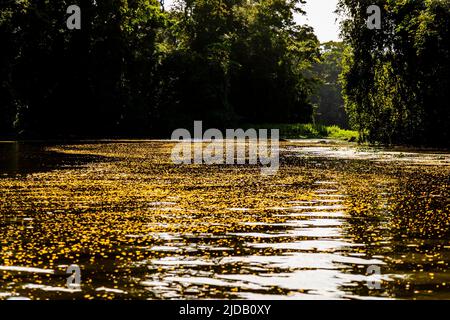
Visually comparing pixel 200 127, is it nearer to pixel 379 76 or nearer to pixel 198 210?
pixel 379 76

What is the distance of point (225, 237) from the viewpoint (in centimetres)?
887

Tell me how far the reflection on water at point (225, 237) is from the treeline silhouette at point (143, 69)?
3581 centimetres

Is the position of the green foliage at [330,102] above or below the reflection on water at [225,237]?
above

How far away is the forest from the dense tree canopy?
0.19 feet

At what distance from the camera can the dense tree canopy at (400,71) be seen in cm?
3909

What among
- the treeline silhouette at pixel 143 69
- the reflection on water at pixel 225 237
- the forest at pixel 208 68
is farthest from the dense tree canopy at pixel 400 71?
the reflection on water at pixel 225 237

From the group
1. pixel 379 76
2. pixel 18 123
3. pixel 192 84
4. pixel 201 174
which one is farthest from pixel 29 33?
pixel 201 174

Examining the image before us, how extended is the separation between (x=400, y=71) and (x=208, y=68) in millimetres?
30795

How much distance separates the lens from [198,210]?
455 inches

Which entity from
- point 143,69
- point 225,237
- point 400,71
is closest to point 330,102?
point 143,69

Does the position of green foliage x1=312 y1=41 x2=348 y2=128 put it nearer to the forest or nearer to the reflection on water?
the forest

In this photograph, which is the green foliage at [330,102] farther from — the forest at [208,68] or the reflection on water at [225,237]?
the reflection on water at [225,237]

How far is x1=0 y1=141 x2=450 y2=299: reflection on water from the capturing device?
244 inches

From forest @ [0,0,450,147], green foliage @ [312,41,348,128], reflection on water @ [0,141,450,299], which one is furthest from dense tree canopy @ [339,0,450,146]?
green foliage @ [312,41,348,128]
